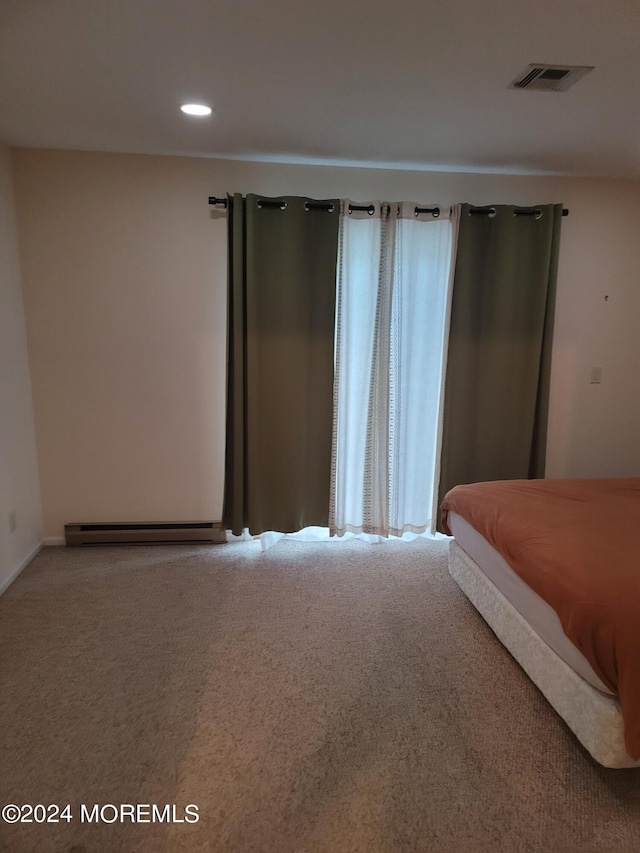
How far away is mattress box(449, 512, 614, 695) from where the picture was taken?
1.71 meters

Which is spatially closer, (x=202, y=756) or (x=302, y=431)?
(x=202, y=756)

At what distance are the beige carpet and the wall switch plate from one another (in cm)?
180

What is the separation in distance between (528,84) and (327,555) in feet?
8.55

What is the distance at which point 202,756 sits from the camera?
1.72m

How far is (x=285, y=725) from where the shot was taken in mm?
1865

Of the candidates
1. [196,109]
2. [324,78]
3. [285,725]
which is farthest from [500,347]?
[285,725]

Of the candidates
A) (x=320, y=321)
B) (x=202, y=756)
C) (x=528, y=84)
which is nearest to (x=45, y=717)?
(x=202, y=756)

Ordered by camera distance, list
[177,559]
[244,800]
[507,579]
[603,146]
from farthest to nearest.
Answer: [177,559], [603,146], [507,579], [244,800]

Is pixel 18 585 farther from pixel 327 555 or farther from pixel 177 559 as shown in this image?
pixel 327 555

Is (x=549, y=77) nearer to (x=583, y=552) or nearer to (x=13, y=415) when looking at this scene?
(x=583, y=552)

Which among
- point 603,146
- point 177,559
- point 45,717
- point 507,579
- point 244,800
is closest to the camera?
point 244,800

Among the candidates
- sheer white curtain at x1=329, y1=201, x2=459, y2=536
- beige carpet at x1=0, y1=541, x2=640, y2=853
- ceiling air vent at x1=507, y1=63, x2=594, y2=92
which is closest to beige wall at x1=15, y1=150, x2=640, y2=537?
sheer white curtain at x1=329, y1=201, x2=459, y2=536

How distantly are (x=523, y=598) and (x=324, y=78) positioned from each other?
2.19 meters
